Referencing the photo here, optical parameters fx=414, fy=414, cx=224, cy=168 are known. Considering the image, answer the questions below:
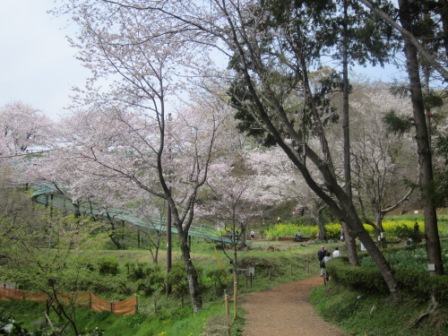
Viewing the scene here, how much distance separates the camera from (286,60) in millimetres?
9602

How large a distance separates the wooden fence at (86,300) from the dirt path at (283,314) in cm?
406

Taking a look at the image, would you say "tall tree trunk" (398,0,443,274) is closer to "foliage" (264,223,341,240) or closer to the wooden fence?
the wooden fence

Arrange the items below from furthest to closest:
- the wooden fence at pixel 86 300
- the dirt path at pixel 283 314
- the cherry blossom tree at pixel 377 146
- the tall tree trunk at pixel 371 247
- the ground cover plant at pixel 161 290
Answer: the cherry blossom tree at pixel 377 146 < the wooden fence at pixel 86 300 < the ground cover plant at pixel 161 290 < the dirt path at pixel 283 314 < the tall tree trunk at pixel 371 247

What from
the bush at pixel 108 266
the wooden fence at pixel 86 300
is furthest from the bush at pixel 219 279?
the bush at pixel 108 266

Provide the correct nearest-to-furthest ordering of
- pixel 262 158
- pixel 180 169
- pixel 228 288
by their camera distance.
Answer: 1. pixel 228 288
2. pixel 180 169
3. pixel 262 158

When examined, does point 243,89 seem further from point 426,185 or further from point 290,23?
point 426,185

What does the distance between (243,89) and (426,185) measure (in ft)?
16.2

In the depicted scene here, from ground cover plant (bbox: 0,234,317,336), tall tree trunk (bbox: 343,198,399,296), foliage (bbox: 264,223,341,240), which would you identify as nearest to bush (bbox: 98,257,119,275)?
ground cover plant (bbox: 0,234,317,336)

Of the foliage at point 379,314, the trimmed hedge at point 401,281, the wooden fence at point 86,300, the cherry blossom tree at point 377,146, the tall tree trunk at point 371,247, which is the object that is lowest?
the wooden fence at point 86,300

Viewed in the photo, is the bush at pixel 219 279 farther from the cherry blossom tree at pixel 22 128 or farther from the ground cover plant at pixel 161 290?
the cherry blossom tree at pixel 22 128

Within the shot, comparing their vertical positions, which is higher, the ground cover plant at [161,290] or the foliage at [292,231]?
the foliage at [292,231]

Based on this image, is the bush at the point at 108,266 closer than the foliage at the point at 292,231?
Yes

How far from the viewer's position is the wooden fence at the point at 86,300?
45.9 ft

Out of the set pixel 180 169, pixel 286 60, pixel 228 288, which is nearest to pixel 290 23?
pixel 286 60
